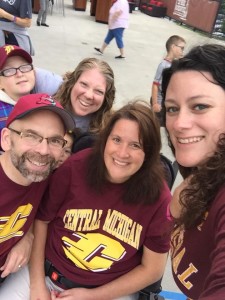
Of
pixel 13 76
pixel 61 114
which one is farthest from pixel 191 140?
pixel 13 76

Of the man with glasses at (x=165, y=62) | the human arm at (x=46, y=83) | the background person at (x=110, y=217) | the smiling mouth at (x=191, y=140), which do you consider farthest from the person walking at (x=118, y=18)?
the smiling mouth at (x=191, y=140)

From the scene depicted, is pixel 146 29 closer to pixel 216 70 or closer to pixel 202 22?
pixel 202 22

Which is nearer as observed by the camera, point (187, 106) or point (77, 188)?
point (187, 106)

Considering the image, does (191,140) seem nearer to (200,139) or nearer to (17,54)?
(200,139)

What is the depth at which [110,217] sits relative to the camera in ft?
5.63

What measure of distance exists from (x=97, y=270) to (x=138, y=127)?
0.76 metres

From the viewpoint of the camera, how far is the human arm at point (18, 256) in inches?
67.4

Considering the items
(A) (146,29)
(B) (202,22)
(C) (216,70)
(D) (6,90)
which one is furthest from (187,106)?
(B) (202,22)

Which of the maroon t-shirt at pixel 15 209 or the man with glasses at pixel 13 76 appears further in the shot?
the man with glasses at pixel 13 76

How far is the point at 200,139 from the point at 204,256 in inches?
15.3

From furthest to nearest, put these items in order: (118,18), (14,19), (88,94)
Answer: (118,18) → (14,19) → (88,94)

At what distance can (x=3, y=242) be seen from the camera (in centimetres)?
167

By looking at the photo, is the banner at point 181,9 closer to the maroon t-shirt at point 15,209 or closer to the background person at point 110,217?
the background person at point 110,217

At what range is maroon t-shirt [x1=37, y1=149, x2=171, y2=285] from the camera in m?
1.70
